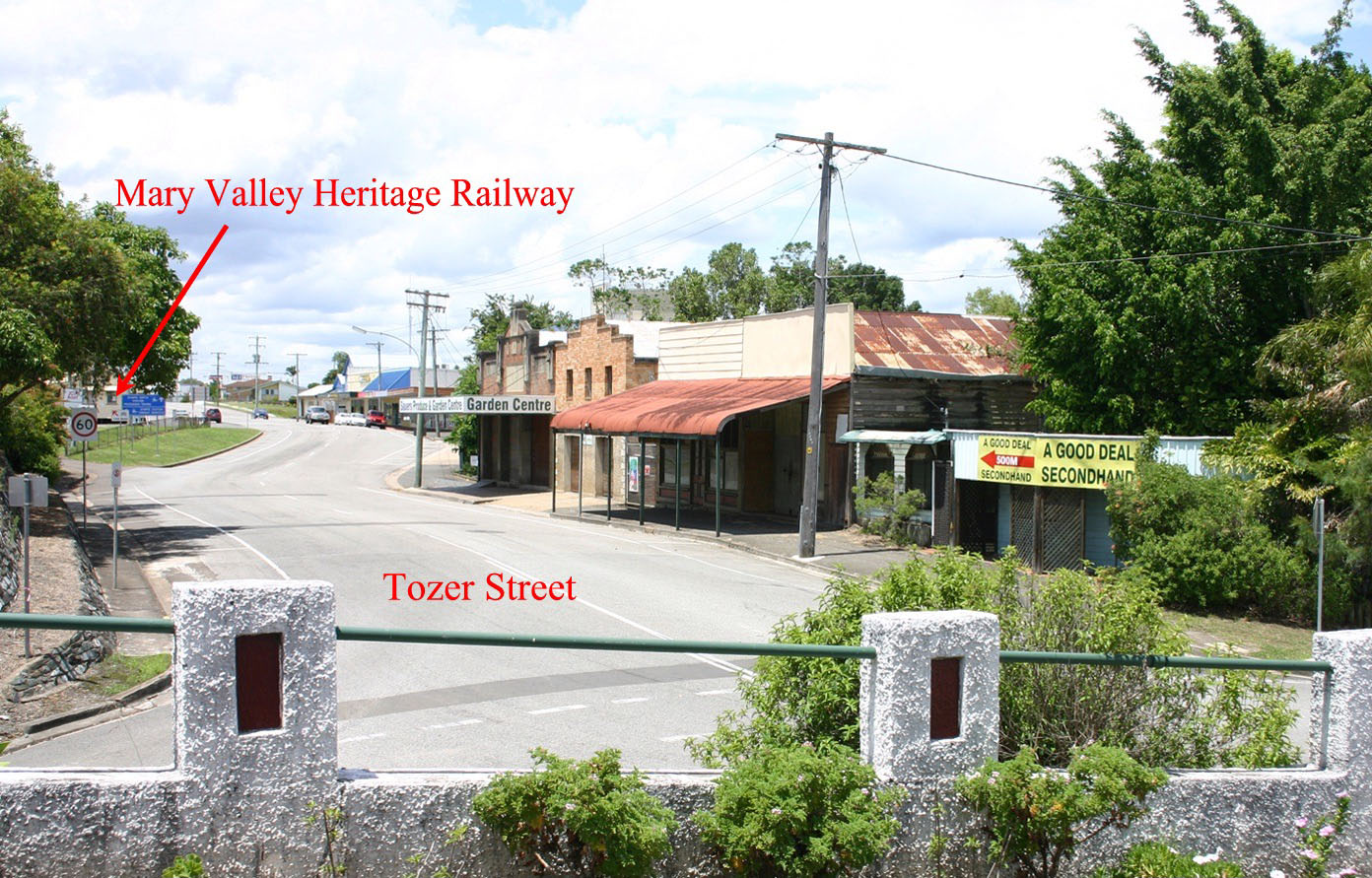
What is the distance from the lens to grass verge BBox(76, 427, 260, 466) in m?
58.2

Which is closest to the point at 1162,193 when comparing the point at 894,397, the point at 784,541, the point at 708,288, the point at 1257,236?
the point at 1257,236

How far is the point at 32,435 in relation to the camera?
35.4m

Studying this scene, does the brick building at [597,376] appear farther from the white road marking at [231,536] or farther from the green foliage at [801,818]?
the green foliage at [801,818]

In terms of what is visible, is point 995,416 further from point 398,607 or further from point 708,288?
point 708,288

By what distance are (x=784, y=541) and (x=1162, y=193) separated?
1064 cm

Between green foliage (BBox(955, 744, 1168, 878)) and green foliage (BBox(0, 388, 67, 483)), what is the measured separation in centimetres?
3439

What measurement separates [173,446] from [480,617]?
5919 cm

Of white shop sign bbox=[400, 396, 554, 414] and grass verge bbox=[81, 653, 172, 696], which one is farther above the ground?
white shop sign bbox=[400, 396, 554, 414]

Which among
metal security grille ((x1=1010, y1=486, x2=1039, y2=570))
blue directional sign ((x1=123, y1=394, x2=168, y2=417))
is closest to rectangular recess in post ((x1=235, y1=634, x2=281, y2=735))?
metal security grille ((x1=1010, y1=486, x2=1039, y2=570))

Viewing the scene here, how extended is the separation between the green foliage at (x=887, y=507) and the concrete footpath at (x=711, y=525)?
34 centimetres

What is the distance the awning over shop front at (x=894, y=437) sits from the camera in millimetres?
23281

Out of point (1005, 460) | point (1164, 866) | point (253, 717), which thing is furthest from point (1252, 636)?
point (253, 717)

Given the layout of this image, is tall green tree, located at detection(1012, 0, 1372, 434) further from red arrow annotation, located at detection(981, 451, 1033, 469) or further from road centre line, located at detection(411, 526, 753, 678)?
road centre line, located at detection(411, 526, 753, 678)

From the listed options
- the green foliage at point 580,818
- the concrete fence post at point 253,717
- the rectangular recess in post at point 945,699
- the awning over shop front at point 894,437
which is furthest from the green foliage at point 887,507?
the concrete fence post at point 253,717
